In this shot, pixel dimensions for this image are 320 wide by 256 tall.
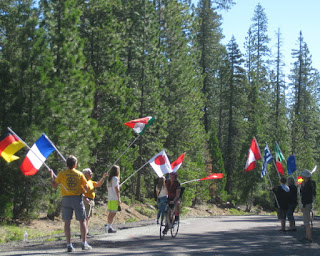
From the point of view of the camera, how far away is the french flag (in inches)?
439

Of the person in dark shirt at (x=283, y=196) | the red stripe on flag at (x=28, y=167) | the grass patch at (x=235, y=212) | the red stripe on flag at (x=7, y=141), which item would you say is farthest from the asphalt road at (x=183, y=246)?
the grass patch at (x=235, y=212)

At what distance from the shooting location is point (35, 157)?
1146 cm

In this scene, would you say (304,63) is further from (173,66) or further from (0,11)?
(0,11)

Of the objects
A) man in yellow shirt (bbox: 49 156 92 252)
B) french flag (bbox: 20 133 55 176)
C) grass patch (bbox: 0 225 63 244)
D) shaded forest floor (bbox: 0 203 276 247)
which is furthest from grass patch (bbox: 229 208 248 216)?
man in yellow shirt (bbox: 49 156 92 252)

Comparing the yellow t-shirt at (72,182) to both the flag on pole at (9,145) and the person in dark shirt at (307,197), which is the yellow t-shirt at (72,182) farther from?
the person in dark shirt at (307,197)

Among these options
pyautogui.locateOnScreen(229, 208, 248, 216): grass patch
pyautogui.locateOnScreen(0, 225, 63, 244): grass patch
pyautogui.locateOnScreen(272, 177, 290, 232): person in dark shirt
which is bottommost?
pyautogui.locateOnScreen(229, 208, 248, 216): grass patch

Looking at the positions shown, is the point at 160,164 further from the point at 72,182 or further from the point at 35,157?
the point at 72,182

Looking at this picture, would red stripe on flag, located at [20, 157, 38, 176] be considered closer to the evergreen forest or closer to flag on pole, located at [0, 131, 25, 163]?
flag on pole, located at [0, 131, 25, 163]

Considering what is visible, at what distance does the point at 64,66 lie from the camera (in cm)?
2091

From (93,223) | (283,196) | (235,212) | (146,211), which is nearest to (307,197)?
(283,196)

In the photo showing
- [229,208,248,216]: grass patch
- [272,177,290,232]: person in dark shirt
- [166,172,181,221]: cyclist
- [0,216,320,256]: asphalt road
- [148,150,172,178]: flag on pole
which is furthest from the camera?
[229,208,248,216]: grass patch

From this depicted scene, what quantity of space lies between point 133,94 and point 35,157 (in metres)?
22.1

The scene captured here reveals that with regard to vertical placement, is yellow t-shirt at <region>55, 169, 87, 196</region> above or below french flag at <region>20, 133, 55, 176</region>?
below

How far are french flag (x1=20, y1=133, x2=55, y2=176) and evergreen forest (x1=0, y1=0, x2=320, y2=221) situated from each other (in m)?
7.33
